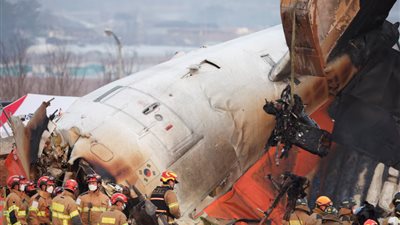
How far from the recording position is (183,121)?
1819 cm

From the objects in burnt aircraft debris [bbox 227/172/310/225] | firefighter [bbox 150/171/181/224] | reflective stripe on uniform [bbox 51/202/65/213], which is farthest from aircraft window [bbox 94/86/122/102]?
burnt aircraft debris [bbox 227/172/310/225]

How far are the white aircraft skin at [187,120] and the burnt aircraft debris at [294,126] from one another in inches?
29.2

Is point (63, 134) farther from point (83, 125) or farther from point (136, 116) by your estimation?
point (136, 116)

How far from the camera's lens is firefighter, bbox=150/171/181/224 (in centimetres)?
1591

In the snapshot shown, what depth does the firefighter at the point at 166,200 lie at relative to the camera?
1591 centimetres

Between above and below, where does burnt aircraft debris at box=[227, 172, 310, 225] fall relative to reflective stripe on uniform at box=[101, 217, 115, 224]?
below

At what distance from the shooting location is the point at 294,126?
60.3 feet

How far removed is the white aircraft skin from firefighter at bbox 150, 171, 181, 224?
116 cm

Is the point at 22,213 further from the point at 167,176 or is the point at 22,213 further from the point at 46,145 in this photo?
the point at 167,176

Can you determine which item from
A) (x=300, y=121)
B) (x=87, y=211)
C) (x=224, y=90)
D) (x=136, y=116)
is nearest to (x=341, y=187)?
(x=300, y=121)

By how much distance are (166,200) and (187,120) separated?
2776 millimetres

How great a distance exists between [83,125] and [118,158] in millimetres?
1181

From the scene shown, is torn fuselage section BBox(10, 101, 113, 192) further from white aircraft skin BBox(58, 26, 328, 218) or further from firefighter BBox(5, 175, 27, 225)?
firefighter BBox(5, 175, 27, 225)

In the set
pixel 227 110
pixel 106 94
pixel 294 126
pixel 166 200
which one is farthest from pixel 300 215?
pixel 106 94
